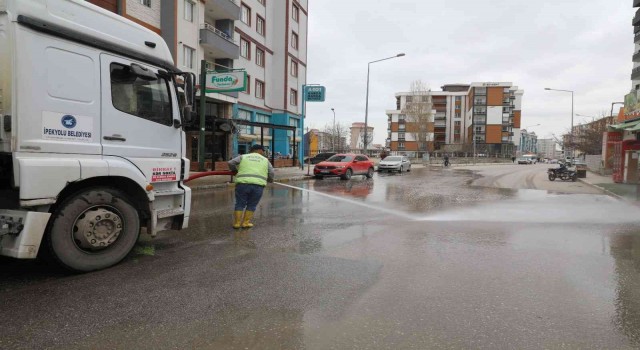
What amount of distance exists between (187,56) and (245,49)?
29.4 ft

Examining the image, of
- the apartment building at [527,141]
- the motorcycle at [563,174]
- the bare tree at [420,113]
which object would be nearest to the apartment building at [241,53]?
the motorcycle at [563,174]

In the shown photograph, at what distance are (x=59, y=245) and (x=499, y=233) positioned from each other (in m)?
6.94

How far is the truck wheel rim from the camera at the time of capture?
4707 mm

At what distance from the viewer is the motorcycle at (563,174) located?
24.8 meters

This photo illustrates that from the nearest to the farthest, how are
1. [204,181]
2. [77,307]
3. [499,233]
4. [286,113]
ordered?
[77,307]
[499,233]
[204,181]
[286,113]

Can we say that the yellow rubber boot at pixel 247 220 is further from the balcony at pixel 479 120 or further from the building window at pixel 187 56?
the balcony at pixel 479 120

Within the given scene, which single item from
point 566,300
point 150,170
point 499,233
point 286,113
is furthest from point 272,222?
point 286,113

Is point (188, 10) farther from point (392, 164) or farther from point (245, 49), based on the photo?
point (392, 164)

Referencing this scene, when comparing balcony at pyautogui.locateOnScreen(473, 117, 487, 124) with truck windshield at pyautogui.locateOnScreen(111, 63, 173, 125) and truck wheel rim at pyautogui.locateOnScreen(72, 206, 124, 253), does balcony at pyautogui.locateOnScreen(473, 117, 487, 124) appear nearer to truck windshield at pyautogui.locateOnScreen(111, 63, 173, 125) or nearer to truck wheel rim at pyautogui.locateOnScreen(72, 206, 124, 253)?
truck windshield at pyautogui.locateOnScreen(111, 63, 173, 125)

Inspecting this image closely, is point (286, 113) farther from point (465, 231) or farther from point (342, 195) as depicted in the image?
point (465, 231)

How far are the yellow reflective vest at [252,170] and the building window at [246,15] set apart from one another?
87.9 ft

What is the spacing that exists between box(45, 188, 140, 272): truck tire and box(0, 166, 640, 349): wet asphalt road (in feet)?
0.67

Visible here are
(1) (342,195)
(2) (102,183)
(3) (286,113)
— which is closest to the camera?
(2) (102,183)

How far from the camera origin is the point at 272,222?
8.55 meters
